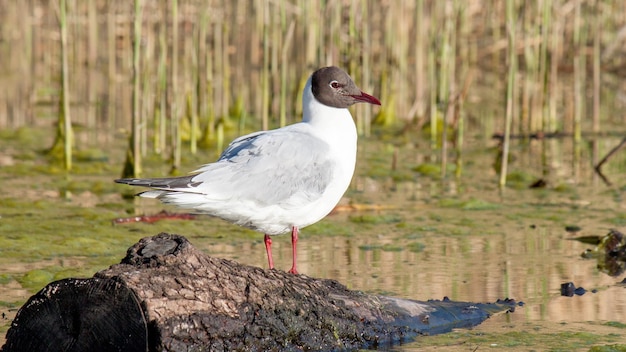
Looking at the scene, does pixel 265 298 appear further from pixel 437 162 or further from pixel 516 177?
pixel 437 162

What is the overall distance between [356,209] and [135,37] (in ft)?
6.83

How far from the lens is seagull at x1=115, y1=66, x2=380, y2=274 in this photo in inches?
200

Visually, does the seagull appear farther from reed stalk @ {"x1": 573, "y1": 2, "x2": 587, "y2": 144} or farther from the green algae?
reed stalk @ {"x1": 573, "y1": 2, "x2": 587, "y2": 144}

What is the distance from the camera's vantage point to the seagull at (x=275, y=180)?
5.07m

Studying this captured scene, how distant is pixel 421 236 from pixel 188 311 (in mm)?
3255

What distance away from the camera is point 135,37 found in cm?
797

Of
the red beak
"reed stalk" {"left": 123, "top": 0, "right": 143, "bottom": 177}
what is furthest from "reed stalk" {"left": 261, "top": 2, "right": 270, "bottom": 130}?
the red beak

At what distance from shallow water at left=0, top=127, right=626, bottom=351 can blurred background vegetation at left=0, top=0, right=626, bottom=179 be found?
0.49 metres

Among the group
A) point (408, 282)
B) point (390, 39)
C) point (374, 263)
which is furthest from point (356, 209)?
point (390, 39)

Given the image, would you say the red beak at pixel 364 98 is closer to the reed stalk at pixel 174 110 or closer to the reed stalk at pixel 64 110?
the reed stalk at pixel 64 110

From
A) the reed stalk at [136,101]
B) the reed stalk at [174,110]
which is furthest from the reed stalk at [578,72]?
the reed stalk at [136,101]

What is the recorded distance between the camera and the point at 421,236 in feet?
23.4

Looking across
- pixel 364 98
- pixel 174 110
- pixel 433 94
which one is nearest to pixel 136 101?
pixel 174 110

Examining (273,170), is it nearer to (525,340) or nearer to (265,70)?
(525,340)
